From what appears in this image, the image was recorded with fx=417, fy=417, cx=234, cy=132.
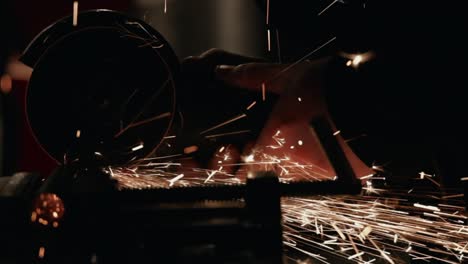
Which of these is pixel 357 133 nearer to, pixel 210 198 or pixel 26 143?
pixel 210 198

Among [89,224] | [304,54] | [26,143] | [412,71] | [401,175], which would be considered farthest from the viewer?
[304,54]

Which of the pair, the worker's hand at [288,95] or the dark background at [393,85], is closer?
the dark background at [393,85]

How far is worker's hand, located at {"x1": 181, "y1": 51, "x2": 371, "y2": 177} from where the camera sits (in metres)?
1.43

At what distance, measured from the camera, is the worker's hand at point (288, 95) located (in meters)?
1.43

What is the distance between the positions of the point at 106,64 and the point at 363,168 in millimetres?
875

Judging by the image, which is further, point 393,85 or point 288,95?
point 288,95

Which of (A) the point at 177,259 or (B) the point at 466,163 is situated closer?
(A) the point at 177,259

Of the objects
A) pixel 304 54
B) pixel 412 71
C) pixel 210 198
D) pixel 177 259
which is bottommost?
pixel 177 259

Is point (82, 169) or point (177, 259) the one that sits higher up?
point (82, 169)

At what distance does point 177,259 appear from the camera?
767 mm

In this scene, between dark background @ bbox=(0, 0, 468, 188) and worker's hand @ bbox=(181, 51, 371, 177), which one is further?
worker's hand @ bbox=(181, 51, 371, 177)

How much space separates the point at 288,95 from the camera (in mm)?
1461

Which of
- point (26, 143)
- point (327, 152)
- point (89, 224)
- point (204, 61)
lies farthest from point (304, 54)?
point (89, 224)

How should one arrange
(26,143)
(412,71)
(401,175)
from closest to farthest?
1. (412,71)
2. (401,175)
3. (26,143)
